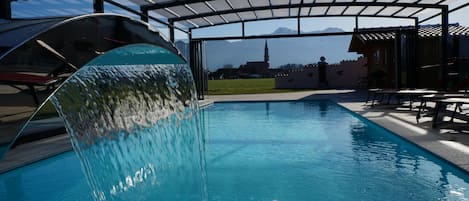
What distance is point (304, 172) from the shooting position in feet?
17.2

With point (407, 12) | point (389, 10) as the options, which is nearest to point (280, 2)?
point (389, 10)

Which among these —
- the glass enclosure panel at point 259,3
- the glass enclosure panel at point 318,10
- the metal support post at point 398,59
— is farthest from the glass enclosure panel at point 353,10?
the glass enclosure panel at point 259,3

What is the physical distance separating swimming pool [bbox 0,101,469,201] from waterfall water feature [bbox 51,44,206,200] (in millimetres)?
461

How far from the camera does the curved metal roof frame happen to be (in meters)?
12.3

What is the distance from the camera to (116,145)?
4.19 meters

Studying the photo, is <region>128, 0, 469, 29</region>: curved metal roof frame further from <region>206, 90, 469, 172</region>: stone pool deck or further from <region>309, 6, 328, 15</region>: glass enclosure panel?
<region>206, 90, 469, 172</region>: stone pool deck

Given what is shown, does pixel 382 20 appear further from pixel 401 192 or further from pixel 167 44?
pixel 167 44

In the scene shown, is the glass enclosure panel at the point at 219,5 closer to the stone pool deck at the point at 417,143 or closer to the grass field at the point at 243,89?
the stone pool deck at the point at 417,143

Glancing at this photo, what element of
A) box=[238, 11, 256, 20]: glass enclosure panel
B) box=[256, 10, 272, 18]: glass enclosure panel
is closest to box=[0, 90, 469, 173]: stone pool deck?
box=[256, 10, 272, 18]: glass enclosure panel

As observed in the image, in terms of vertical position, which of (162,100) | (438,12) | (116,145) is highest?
(438,12)

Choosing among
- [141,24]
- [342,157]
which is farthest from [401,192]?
[141,24]

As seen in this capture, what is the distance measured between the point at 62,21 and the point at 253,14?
1369 cm

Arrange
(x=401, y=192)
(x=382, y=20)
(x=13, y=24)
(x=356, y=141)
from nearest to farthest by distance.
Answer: (x=13, y=24) < (x=401, y=192) < (x=356, y=141) < (x=382, y=20)

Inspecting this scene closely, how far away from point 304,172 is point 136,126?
7.75 feet
